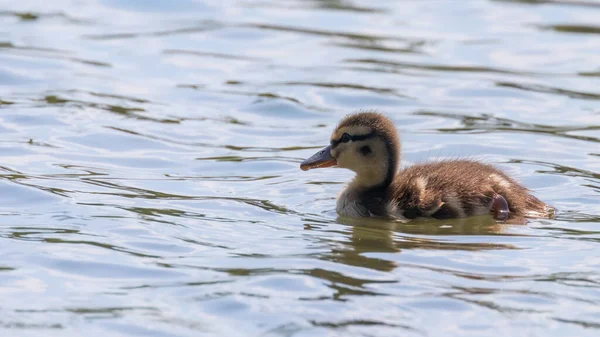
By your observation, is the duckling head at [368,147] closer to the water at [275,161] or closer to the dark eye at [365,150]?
the dark eye at [365,150]

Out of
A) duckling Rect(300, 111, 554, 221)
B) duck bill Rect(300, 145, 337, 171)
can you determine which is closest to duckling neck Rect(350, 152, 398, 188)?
duckling Rect(300, 111, 554, 221)

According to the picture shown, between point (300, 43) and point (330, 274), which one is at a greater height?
point (300, 43)

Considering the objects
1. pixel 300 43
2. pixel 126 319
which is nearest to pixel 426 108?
pixel 300 43

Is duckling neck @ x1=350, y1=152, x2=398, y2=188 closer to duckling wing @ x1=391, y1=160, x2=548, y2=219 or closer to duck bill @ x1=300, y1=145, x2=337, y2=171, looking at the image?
duckling wing @ x1=391, y1=160, x2=548, y2=219

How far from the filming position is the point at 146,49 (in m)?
13.9

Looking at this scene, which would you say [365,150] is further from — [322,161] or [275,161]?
[275,161]

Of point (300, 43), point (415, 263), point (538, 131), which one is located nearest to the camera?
point (415, 263)

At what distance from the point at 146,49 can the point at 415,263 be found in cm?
765

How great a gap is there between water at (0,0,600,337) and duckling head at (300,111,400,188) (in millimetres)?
353

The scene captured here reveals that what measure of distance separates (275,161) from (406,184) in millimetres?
1906

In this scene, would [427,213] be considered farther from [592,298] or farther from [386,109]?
[386,109]

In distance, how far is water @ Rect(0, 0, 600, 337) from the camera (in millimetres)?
6020

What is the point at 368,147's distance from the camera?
26.6 ft

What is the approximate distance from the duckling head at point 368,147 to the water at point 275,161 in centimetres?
35
